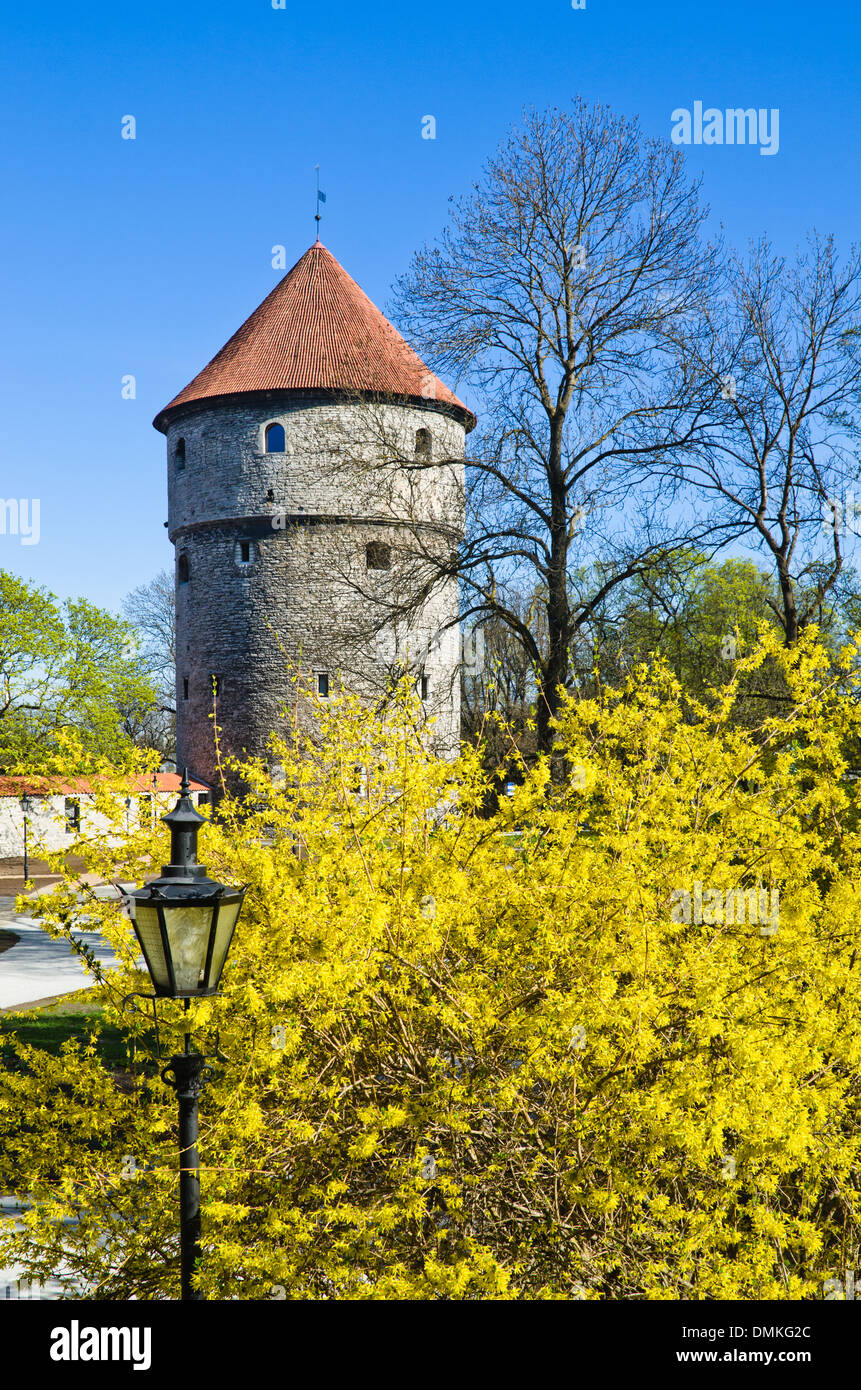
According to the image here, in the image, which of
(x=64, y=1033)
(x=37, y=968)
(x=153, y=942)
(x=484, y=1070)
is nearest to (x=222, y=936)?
(x=153, y=942)

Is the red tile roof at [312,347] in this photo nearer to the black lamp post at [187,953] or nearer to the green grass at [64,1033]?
the green grass at [64,1033]

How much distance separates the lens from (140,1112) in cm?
447

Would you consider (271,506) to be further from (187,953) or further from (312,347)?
(187,953)

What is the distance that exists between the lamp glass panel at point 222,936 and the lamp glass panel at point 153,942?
160mm

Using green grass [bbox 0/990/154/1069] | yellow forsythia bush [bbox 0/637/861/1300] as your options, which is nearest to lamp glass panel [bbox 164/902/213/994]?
yellow forsythia bush [bbox 0/637/861/1300]

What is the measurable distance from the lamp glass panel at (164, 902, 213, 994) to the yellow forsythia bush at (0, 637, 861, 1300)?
211 mm

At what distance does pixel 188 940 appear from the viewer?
3.76m

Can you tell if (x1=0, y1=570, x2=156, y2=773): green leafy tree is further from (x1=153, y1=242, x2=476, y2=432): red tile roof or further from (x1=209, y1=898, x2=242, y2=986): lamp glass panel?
(x1=209, y1=898, x2=242, y2=986): lamp glass panel

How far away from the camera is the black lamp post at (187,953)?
3.71 metres

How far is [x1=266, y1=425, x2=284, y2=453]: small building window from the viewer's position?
28.0 m

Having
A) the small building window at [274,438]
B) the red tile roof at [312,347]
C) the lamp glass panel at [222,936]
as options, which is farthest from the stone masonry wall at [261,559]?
the lamp glass panel at [222,936]
